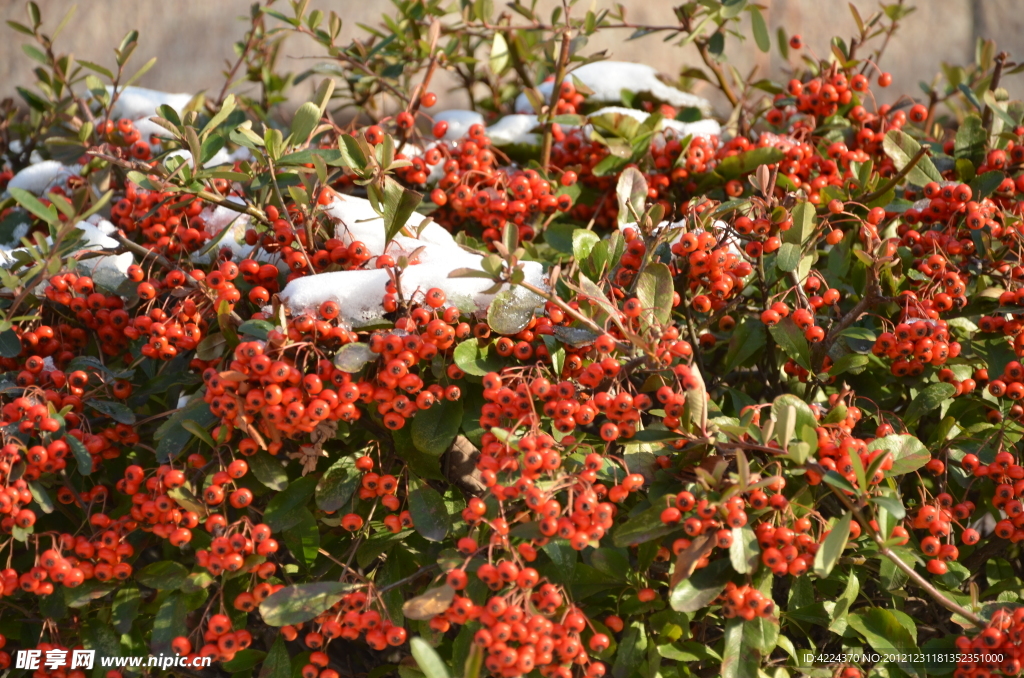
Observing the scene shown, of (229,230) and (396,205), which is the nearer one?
(396,205)

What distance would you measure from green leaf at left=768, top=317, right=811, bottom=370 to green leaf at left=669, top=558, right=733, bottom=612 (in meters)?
0.48

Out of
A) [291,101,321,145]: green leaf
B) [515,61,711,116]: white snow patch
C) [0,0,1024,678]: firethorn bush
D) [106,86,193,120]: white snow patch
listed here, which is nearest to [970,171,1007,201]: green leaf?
[0,0,1024,678]: firethorn bush

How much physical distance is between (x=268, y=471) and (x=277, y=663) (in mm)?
394

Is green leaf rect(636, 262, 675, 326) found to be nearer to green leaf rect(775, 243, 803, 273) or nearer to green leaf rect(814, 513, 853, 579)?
green leaf rect(775, 243, 803, 273)

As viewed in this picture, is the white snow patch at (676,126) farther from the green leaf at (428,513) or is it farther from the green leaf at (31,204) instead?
the green leaf at (31,204)

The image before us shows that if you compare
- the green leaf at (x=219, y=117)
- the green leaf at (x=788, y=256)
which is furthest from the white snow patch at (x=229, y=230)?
the green leaf at (x=788, y=256)

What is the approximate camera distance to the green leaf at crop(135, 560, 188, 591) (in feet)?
5.45

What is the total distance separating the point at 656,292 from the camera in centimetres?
154

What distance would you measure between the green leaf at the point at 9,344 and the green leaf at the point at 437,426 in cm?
88

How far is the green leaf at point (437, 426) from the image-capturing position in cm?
157

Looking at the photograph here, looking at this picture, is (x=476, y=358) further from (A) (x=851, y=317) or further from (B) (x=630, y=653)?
(A) (x=851, y=317)

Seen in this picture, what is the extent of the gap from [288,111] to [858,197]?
2.55 metres

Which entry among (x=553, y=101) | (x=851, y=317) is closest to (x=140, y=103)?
(x=553, y=101)

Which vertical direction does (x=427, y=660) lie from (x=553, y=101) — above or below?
below
